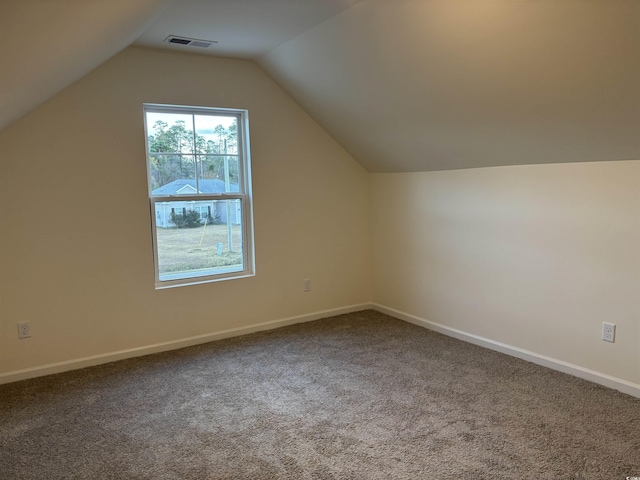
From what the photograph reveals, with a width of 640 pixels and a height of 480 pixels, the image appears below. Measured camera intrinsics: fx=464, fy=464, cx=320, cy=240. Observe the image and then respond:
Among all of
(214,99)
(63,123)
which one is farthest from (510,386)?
(63,123)

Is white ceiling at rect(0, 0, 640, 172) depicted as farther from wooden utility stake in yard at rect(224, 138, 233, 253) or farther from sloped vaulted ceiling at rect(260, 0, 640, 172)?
wooden utility stake in yard at rect(224, 138, 233, 253)

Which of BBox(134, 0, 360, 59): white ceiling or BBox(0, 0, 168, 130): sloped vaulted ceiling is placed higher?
BBox(134, 0, 360, 59): white ceiling

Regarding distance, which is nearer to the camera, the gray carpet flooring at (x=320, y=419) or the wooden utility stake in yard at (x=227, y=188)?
the gray carpet flooring at (x=320, y=419)

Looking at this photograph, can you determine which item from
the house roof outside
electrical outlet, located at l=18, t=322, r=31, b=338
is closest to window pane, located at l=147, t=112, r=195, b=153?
the house roof outside

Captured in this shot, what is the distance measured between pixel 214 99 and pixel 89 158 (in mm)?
1079

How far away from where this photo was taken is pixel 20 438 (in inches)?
96.6

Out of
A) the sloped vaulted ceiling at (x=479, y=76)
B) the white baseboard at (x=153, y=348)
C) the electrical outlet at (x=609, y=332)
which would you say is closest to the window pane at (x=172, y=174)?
the sloped vaulted ceiling at (x=479, y=76)

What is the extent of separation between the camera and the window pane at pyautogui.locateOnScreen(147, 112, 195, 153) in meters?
3.66

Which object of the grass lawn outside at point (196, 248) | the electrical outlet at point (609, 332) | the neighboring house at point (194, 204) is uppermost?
the neighboring house at point (194, 204)

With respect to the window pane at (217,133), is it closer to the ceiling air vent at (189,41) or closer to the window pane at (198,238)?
the window pane at (198,238)

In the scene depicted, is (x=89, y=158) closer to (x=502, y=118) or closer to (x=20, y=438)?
(x=20, y=438)

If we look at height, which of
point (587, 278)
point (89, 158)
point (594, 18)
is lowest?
point (587, 278)

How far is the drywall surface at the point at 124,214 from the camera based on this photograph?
3166 mm

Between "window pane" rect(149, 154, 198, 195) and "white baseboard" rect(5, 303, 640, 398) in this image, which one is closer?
"white baseboard" rect(5, 303, 640, 398)
